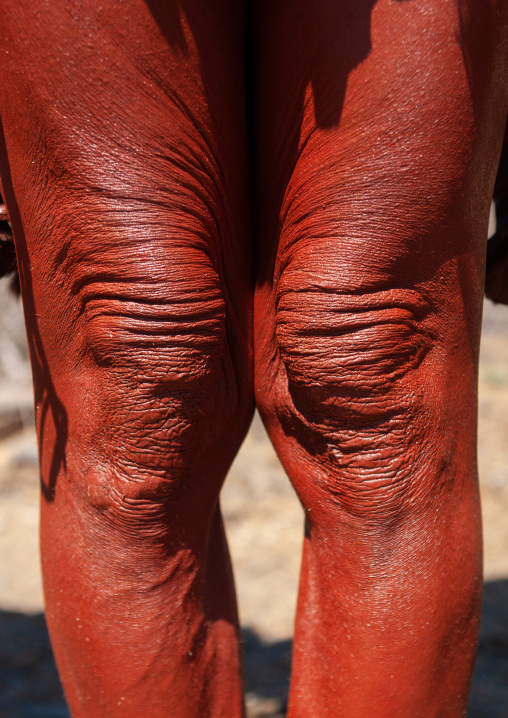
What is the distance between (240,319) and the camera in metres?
1.19

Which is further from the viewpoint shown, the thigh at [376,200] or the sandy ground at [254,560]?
the sandy ground at [254,560]

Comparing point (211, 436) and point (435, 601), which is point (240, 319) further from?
point (435, 601)

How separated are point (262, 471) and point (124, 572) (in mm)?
1788

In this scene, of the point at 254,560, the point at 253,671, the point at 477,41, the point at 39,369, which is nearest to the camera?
the point at 477,41

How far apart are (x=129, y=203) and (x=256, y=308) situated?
0.28 meters

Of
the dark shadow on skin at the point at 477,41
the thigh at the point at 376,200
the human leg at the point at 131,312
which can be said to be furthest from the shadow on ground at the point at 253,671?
the dark shadow on skin at the point at 477,41

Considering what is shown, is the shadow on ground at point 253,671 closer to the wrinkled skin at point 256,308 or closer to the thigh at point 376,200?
the wrinkled skin at point 256,308

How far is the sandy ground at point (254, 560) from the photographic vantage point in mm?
1924

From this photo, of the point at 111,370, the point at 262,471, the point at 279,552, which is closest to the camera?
the point at 111,370

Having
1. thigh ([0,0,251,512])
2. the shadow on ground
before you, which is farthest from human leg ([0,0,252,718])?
the shadow on ground

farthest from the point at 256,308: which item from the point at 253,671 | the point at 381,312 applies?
the point at 253,671

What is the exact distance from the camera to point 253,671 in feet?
6.56

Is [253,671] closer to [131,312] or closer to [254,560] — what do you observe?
[254,560]

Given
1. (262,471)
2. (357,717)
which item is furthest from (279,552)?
(357,717)
